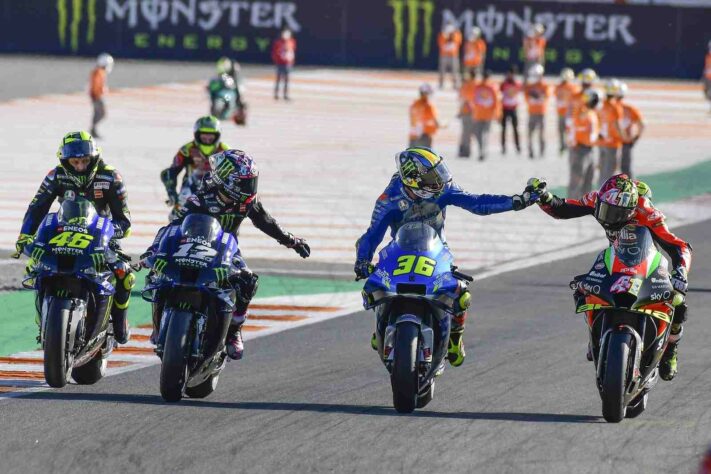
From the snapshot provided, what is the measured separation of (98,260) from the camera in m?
11.4

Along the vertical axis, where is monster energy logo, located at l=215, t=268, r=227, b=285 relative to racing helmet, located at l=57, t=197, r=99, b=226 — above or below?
A: below

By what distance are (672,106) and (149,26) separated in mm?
14861

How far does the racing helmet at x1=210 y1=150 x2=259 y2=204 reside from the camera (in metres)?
11.5

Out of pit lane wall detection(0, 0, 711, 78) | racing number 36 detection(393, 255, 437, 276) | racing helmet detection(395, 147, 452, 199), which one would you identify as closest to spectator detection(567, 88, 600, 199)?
racing helmet detection(395, 147, 452, 199)

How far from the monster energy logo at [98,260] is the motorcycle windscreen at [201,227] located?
2.35 feet

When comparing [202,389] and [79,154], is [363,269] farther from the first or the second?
[79,154]

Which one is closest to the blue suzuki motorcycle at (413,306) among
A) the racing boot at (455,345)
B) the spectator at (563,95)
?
the racing boot at (455,345)

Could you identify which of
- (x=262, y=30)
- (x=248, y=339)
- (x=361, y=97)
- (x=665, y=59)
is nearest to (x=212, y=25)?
(x=262, y=30)

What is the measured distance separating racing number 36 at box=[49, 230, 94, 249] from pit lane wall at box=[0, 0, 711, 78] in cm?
3517

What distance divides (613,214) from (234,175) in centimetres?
270

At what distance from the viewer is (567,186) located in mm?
27047

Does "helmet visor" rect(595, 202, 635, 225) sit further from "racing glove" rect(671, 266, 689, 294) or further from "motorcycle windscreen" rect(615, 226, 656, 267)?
"racing glove" rect(671, 266, 689, 294)

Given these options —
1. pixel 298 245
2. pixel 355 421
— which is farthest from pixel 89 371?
pixel 355 421

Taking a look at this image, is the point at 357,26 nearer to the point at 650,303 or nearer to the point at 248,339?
the point at 248,339
